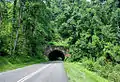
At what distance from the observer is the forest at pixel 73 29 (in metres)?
39.1

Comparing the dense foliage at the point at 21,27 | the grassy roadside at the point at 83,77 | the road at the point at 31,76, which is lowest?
the grassy roadside at the point at 83,77

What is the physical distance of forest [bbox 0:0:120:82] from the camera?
39094 millimetres

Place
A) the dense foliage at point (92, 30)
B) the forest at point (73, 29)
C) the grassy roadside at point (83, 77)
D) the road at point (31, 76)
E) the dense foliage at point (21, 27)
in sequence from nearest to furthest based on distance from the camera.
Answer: the road at point (31, 76) < the grassy roadside at point (83, 77) < the dense foliage at point (21, 27) < the forest at point (73, 29) < the dense foliage at point (92, 30)

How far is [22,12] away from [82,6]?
874 inches

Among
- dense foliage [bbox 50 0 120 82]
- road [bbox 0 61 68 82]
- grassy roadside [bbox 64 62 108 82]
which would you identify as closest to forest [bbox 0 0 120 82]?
dense foliage [bbox 50 0 120 82]

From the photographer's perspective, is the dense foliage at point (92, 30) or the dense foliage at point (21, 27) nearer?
the dense foliage at point (21, 27)

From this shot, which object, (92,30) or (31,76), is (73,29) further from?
(31,76)

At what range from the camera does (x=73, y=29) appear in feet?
180

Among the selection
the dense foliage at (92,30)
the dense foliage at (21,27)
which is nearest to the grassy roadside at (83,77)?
the dense foliage at (21,27)

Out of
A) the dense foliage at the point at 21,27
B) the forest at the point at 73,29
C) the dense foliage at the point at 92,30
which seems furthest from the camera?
the dense foliage at the point at 92,30

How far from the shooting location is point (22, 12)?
131 ft

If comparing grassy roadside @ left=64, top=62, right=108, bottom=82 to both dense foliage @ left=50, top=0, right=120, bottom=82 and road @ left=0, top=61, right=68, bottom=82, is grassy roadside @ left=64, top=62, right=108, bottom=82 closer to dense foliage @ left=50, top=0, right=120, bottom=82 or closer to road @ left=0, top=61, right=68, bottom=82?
road @ left=0, top=61, right=68, bottom=82

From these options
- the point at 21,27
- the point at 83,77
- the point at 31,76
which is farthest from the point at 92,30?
the point at 31,76

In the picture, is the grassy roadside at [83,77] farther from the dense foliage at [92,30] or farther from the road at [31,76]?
the dense foliage at [92,30]
